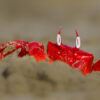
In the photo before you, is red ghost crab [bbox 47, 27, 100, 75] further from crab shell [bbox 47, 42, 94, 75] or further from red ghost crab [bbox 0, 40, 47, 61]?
red ghost crab [bbox 0, 40, 47, 61]

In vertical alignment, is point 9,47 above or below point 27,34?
above

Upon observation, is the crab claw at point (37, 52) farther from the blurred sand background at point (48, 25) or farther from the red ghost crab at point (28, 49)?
the blurred sand background at point (48, 25)

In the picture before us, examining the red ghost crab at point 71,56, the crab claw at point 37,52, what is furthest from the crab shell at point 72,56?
the crab claw at point 37,52

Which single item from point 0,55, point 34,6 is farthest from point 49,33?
point 0,55

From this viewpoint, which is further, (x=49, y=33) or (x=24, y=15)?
(x=24, y=15)

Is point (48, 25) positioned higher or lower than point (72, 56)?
lower

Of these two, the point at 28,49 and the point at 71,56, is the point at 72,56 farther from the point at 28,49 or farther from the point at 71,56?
the point at 28,49

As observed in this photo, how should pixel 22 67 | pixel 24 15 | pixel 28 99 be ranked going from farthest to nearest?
pixel 24 15 < pixel 22 67 < pixel 28 99

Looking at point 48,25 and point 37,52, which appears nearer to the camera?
point 37,52

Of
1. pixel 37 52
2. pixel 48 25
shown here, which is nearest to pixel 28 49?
pixel 37 52

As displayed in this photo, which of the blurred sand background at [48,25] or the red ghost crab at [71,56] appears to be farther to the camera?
the red ghost crab at [71,56]

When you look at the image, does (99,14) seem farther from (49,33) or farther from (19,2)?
(19,2)
